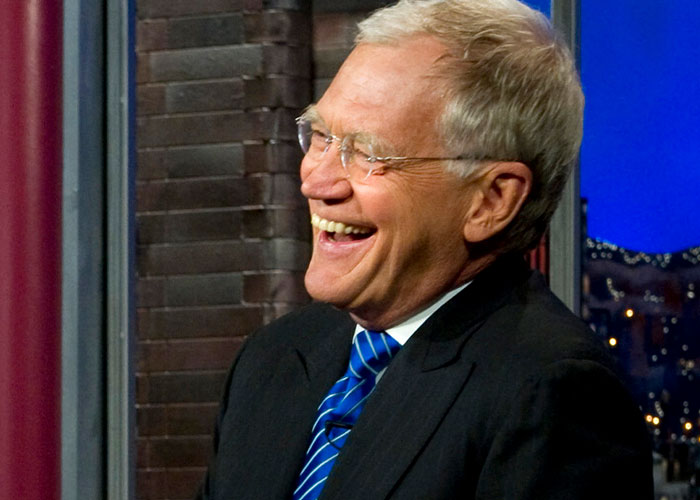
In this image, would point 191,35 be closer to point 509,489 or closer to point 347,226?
point 347,226

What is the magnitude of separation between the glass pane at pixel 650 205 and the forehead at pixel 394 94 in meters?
1.13

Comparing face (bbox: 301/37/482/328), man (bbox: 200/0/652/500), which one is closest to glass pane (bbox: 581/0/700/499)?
man (bbox: 200/0/652/500)

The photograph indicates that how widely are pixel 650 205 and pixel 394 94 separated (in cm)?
118

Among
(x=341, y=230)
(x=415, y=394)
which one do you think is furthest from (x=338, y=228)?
(x=415, y=394)

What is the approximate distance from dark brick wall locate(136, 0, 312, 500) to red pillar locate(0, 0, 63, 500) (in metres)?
0.46

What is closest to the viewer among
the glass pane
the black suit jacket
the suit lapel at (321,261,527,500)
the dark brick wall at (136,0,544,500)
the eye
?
the black suit jacket

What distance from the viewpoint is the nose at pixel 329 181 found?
1658 mm

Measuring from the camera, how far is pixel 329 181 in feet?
5.47

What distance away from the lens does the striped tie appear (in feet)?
5.52

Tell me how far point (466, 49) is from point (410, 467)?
0.55 metres

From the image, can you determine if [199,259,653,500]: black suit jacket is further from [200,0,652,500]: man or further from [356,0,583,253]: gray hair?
[356,0,583,253]: gray hair

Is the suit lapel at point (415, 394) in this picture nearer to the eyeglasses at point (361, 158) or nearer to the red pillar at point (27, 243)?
the eyeglasses at point (361, 158)

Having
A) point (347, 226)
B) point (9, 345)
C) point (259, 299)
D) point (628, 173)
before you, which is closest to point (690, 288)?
point (628, 173)

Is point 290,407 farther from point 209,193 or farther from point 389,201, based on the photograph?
point 209,193
